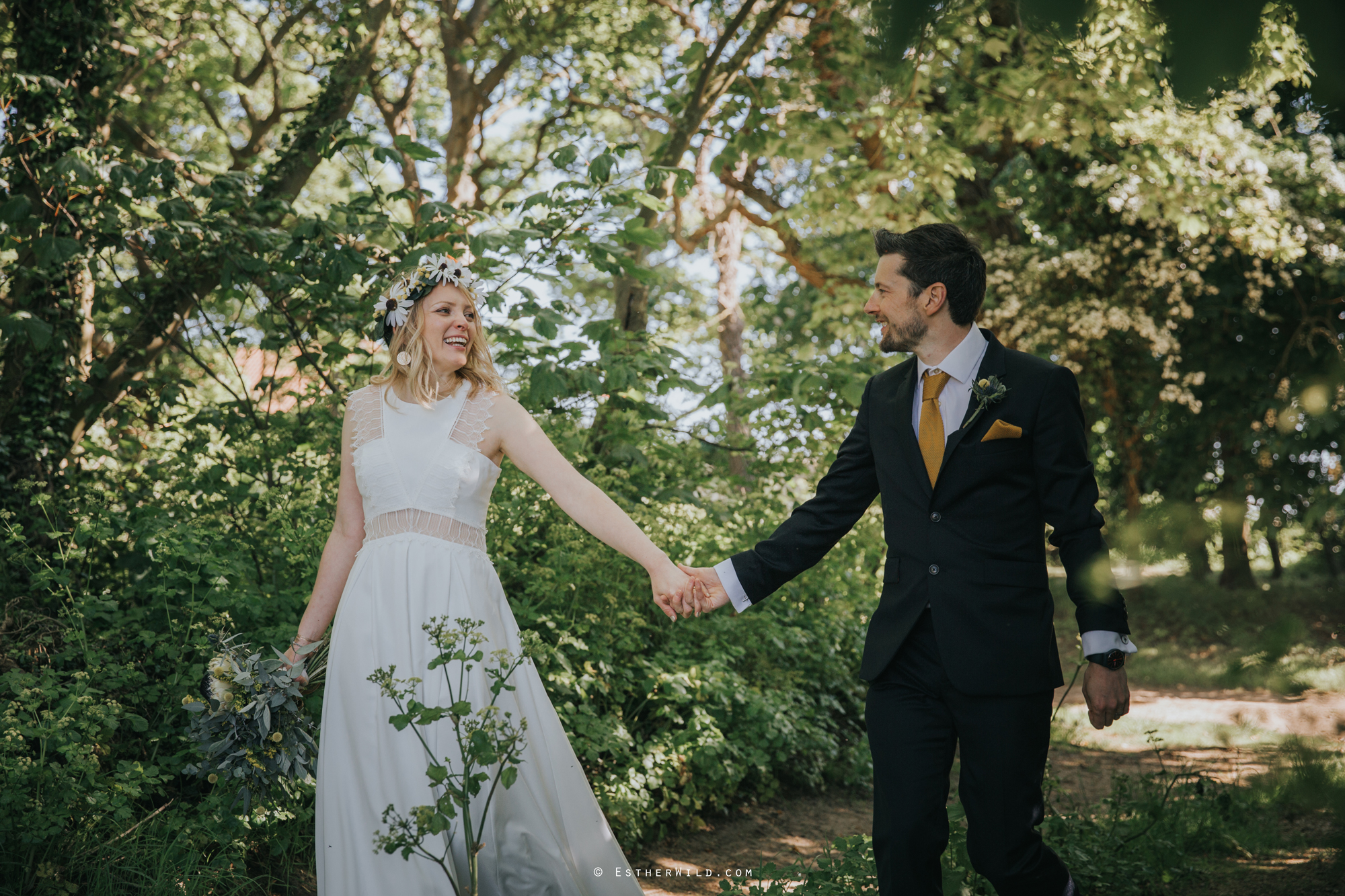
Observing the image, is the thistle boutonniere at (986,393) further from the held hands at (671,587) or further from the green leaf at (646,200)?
the green leaf at (646,200)

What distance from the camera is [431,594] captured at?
10.0 ft

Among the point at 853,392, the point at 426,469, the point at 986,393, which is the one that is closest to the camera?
the point at 986,393

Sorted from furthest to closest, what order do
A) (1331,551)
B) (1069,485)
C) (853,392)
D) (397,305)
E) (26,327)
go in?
(853,392), (26,327), (397,305), (1069,485), (1331,551)

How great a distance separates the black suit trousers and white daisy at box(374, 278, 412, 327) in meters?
2.16

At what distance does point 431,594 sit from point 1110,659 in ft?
6.75

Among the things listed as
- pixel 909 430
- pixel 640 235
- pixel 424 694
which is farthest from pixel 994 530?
pixel 640 235

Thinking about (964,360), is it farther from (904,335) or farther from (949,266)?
(949,266)

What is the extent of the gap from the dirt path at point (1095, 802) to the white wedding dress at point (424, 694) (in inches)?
61.2

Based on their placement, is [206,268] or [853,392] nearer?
[853,392]

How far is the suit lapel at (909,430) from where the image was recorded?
2.93 m

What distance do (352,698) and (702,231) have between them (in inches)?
435

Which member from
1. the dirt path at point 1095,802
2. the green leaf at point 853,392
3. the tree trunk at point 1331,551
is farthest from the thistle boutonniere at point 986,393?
the green leaf at point 853,392

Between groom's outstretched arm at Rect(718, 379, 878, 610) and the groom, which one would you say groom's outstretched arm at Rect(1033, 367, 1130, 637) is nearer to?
the groom

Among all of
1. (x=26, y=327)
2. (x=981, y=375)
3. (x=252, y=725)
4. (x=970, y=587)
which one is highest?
(x=26, y=327)
